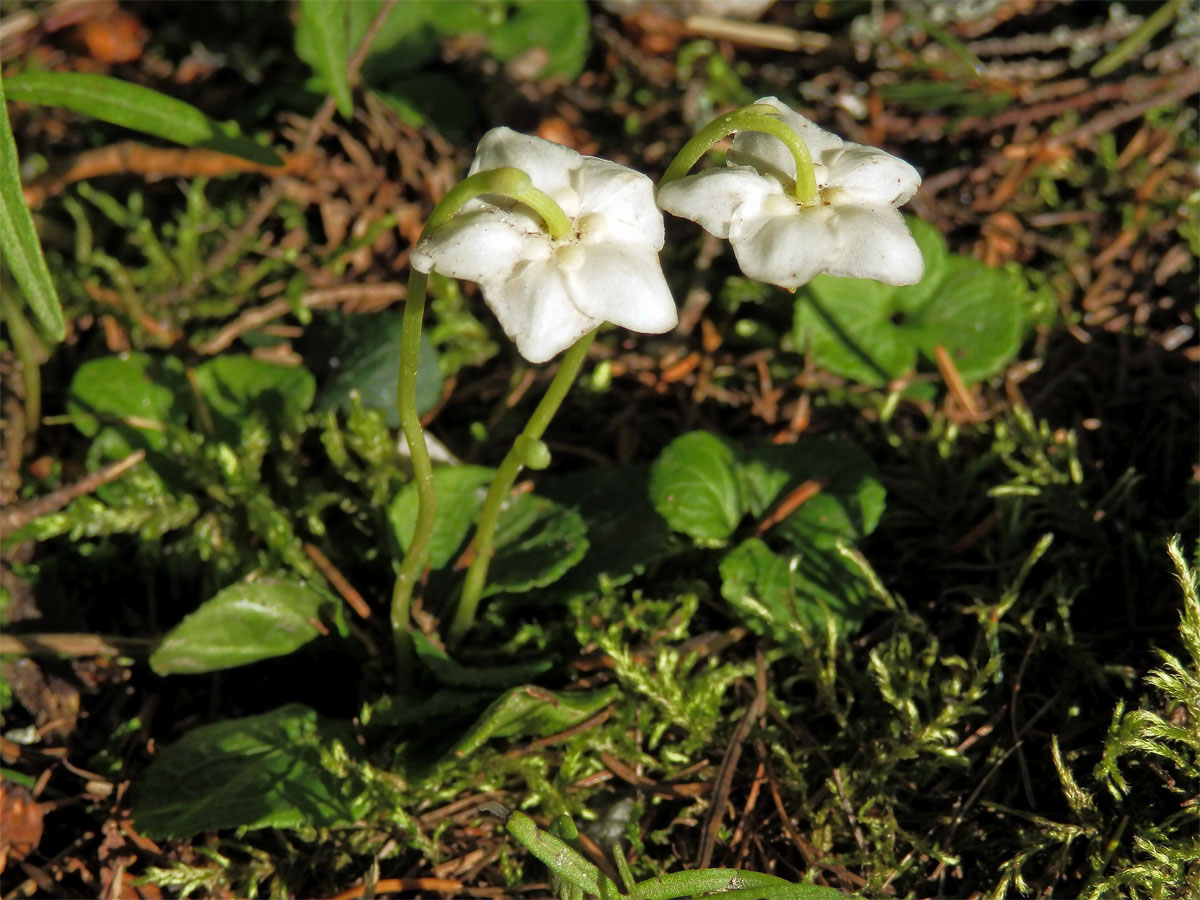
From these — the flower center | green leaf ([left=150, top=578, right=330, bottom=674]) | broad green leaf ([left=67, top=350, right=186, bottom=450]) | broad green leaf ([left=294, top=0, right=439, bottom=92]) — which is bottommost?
green leaf ([left=150, top=578, right=330, bottom=674])

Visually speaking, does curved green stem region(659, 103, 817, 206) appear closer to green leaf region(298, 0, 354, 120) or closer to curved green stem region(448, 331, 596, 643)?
curved green stem region(448, 331, 596, 643)

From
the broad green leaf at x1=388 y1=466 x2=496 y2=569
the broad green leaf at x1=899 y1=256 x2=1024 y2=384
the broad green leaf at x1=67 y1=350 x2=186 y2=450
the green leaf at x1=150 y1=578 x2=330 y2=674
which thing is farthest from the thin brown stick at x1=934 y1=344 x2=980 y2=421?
the broad green leaf at x1=67 y1=350 x2=186 y2=450

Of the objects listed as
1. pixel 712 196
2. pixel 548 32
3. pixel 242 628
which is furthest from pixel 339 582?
pixel 548 32

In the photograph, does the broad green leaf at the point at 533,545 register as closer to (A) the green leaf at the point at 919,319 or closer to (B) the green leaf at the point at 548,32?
(A) the green leaf at the point at 919,319

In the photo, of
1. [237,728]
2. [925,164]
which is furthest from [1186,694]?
[925,164]

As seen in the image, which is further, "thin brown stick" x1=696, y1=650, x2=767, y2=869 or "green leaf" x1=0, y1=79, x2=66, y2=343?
"thin brown stick" x1=696, y1=650, x2=767, y2=869

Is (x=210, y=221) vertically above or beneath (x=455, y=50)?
beneath

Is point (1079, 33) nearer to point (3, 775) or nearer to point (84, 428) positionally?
point (84, 428)
